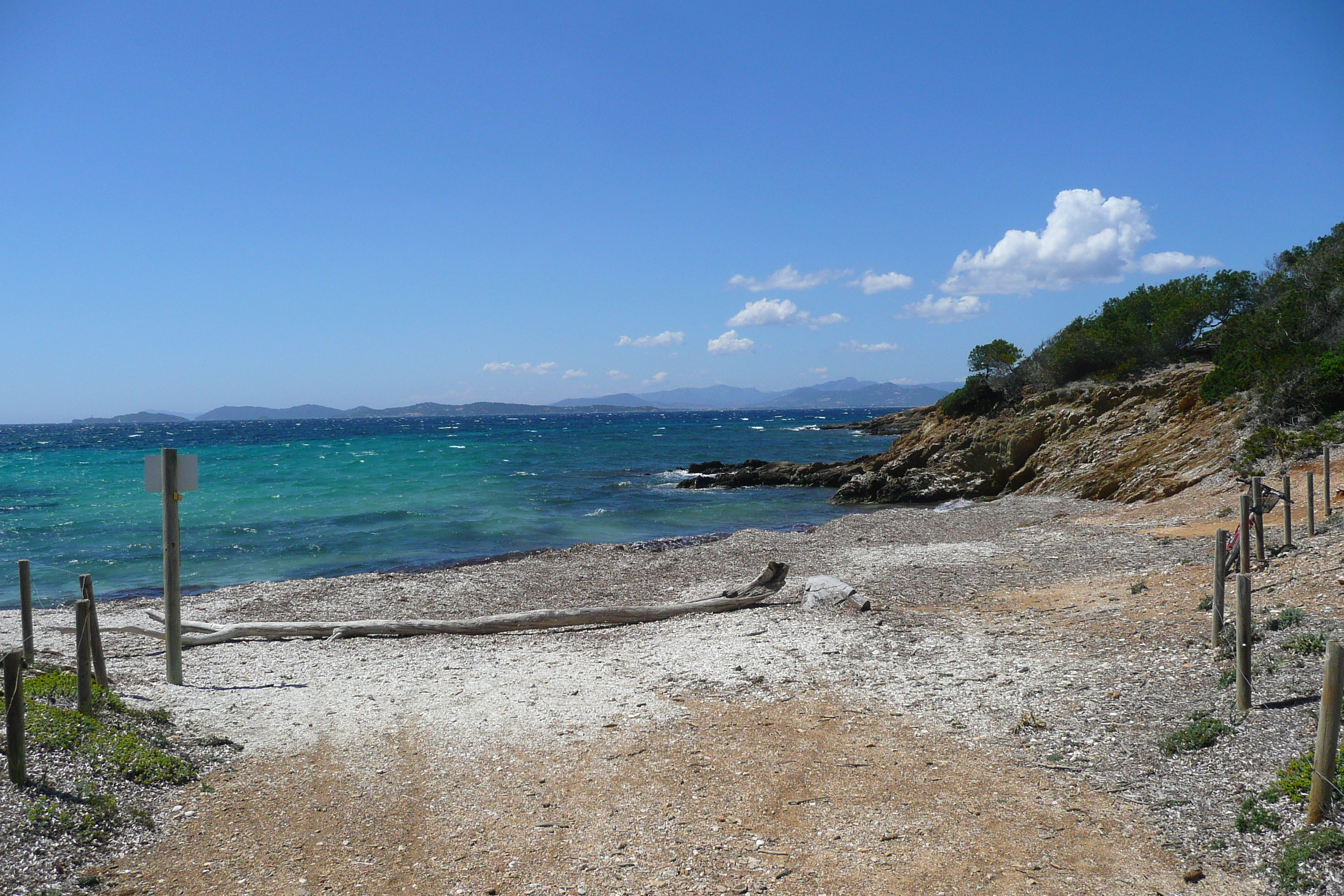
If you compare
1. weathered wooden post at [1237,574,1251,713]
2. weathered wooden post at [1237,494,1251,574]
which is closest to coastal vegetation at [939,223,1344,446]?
weathered wooden post at [1237,494,1251,574]

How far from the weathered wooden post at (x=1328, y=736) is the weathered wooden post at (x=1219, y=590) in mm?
3835

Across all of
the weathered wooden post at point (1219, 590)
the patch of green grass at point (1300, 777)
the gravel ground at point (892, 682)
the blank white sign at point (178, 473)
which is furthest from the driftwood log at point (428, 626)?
the patch of green grass at point (1300, 777)

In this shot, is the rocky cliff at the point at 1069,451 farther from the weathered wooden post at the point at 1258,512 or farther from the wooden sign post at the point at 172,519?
the wooden sign post at the point at 172,519

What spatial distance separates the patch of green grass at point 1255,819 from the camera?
16.8 ft

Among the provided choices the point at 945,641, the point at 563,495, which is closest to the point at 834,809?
the point at 945,641

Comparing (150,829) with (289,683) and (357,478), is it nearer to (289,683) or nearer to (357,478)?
(289,683)

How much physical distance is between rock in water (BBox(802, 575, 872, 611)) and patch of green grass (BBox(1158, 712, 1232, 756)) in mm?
5985

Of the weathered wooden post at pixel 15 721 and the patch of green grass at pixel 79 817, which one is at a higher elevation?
the weathered wooden post at pixel 15 721

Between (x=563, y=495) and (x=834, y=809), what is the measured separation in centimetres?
3407

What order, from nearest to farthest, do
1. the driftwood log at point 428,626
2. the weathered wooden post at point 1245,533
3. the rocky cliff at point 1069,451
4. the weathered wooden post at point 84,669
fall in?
the weathered wooden post at point 84,669 < the weathered wooden post at point 1245,533 < the driftwood log at point 428,626 < the rocky cliff at point 1069,451

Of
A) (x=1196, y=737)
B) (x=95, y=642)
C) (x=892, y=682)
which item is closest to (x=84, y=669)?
(x=95, y=642)

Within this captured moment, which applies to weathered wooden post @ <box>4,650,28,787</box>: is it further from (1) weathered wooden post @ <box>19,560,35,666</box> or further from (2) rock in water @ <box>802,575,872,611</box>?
(2) rock in water @ <box>802,575,872,611</box>

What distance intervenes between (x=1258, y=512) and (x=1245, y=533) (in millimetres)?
2074

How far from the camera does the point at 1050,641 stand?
987cm
